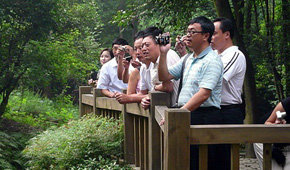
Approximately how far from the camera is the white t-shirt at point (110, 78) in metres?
7.83

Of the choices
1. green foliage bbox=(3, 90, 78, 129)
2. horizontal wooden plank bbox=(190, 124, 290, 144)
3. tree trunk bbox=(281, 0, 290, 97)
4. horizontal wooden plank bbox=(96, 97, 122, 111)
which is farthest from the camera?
green foliage bbox=(3, 90, 78, 129)

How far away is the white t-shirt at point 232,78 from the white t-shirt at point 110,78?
10.9 ft

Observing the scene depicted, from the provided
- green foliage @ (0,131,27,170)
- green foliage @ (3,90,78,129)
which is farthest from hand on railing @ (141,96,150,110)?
green foliage @ (3,90,78,129)

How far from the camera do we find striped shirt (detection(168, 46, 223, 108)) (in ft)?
13.3

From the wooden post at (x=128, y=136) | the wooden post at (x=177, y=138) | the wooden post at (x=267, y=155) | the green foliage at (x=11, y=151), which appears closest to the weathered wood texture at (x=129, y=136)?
the wooden post at (x=128, y=136)

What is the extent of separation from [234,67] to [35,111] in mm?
14757

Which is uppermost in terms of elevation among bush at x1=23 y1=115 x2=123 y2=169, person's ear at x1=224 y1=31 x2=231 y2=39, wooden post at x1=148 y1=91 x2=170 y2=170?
person's ear at x1=224 y1=31 x2=231 y2=39

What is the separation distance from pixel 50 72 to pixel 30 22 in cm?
150

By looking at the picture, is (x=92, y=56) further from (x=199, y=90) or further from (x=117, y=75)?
(x=199, y=90)

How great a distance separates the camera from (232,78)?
461 cm

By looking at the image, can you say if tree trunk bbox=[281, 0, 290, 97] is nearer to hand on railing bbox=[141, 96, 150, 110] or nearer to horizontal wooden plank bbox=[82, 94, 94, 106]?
horizontal wooden plank bbox=[82, 94, 94, 106]

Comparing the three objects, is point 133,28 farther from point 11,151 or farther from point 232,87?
point 232,87

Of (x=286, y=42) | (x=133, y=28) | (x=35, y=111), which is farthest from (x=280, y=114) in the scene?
(x=35, y=111)

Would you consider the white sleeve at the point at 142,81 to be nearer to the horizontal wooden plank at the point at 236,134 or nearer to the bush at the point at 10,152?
the horizontal wooden plank at the point at 236,134
